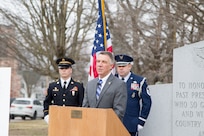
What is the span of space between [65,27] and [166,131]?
505 inches

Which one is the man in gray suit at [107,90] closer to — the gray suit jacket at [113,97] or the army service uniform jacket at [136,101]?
the gray suit jacket at [113,97]

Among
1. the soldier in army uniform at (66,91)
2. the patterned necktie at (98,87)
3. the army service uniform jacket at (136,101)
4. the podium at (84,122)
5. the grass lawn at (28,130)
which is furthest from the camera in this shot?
the grass lawn at (28,130)

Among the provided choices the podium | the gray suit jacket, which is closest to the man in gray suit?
the gray suit jacket

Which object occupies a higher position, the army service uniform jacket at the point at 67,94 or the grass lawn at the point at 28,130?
the army service uniform jacket at the point at 67,94

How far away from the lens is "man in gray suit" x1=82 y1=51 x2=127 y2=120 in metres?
5.42

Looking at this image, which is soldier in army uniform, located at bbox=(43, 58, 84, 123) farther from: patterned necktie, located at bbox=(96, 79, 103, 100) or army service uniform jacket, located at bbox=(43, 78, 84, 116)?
patterned necktie, located at bbox=(96, 79, 103, 100)

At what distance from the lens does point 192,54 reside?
690 centimetres

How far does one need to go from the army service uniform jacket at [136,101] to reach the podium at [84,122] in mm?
2001

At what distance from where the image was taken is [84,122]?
488 cm

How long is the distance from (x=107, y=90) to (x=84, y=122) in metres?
0.72

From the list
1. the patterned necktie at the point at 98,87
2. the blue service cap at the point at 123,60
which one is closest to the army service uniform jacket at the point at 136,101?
the blue service cap at the point at 123,60

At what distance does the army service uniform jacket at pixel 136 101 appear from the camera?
7.06 meters

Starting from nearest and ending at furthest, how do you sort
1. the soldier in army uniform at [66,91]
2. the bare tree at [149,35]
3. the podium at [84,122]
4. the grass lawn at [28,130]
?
1. the podium at [84,122]
2. the soldier in army uniform at [66,91]
3. the bare tree at [149,35]
4. the grass lawn at [28,130]

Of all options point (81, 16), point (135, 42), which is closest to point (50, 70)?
point (81, 16)
